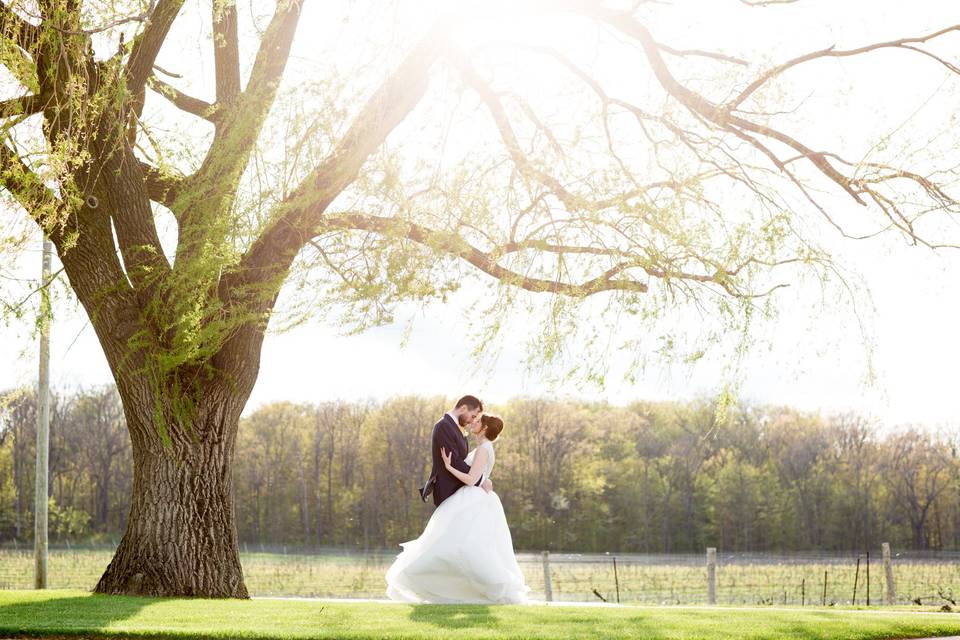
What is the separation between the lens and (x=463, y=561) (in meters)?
10.3

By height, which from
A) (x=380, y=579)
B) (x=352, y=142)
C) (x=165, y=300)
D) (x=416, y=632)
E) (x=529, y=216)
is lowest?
(x=380, y=579)

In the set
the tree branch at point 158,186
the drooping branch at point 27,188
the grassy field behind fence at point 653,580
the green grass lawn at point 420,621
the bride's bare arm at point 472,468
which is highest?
the tree branch at point 158,186

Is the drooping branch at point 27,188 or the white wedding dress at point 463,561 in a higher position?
the drooping branch at point 27,188

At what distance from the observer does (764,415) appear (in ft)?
221

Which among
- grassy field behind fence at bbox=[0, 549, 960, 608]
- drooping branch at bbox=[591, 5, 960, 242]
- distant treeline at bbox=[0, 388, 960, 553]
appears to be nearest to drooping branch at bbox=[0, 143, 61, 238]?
drooping branch at bbox=[591, 5, 960, 242]

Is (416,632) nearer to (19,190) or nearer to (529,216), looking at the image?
(529,216)

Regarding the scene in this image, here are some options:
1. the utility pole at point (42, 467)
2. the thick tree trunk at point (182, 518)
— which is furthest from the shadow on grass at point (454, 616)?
the utility pole at point (42, 467)

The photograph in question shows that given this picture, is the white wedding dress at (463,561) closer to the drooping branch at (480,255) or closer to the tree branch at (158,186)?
the drooping branch at (480,255)

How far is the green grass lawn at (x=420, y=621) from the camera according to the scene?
25.3 ft

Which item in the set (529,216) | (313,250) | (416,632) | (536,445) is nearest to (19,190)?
(313,250)

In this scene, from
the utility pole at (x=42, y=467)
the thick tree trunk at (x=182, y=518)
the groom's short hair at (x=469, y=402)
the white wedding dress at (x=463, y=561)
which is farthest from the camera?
the utility pole at (x=42, y=467)

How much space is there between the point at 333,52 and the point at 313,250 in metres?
2.11

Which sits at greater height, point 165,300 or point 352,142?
point 352,142

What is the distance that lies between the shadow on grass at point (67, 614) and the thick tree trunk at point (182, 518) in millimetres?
662
